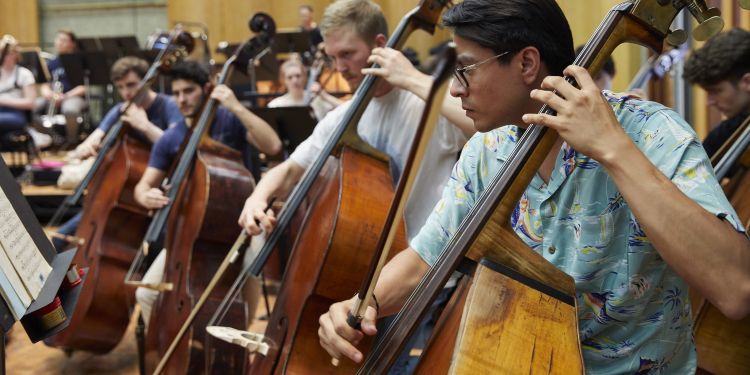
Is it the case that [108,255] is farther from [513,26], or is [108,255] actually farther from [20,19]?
[20,19]

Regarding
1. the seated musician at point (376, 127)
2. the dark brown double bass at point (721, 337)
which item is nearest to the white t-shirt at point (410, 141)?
the seated musician at point (376, 127)

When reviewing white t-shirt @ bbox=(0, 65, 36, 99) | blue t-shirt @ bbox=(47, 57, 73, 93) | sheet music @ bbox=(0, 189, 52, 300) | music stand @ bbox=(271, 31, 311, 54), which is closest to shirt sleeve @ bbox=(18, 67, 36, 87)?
white t-shirt @ bbox=(0, 65, 36, 99)

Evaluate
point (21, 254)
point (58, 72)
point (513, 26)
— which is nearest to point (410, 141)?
point (513, 26)

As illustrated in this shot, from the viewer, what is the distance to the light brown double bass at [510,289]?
3.79 ft

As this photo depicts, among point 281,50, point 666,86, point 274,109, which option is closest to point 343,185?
point 274,109

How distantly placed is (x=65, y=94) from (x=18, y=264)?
8.80 meters

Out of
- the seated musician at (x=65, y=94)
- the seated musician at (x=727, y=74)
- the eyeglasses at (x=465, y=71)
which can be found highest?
the eyeglasses at (x=465, y=71)

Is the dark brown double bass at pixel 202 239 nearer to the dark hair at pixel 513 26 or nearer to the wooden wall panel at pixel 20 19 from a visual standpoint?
the dark hair at pixel 513 26

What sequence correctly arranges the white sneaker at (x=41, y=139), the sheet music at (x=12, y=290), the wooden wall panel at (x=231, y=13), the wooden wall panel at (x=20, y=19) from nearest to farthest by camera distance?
the sheet music at (x=12, y=290) < the white sneaker at (x=41, y=139) < the wooden wall panel at (x=231, y=13) < the wooden wall panel at (x=20, y=19)

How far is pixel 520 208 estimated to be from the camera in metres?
1.49

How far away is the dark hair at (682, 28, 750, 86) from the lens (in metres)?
2.70

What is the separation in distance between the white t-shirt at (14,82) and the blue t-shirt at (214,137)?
5119 mm

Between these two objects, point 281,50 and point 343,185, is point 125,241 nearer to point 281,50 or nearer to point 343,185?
point 343,185

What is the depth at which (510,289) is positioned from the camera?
3.96ft
